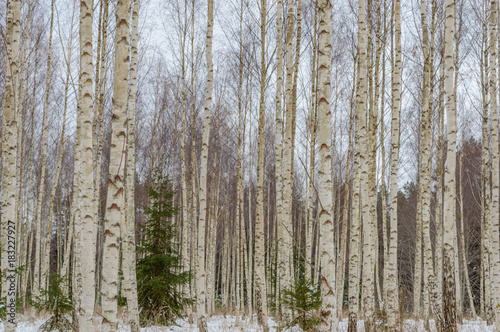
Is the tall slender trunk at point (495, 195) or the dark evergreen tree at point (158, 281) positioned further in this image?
the dark evergreen tree at point (158, 281)

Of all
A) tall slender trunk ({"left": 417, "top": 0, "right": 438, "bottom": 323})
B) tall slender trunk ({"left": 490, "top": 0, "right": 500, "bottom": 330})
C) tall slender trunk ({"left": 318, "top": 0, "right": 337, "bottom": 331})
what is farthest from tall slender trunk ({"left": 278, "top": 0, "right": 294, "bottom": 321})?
tall slender trunk ({"left": 318, "top": 0, "right": 337, "bottom": 331})

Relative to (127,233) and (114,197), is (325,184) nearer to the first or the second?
(114,197)

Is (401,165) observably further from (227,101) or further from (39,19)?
(39,19)

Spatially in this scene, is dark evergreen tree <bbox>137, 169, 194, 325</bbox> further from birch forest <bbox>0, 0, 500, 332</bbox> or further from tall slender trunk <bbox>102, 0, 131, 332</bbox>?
tall slender trunk <bbox>102, 0, 131, 332</bbox>

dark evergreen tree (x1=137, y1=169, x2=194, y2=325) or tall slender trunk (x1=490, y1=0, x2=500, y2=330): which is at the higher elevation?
tall slender trunk (x1=490, y1=0, x2=500, y2=330)

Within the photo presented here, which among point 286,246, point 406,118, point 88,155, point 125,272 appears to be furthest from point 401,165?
point 88,155

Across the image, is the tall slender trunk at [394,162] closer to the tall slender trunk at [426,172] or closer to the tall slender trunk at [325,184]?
the tall slender trunk at [426,172]

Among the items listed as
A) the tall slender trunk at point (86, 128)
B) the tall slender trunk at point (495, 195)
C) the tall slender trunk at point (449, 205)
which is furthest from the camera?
the tall slender trunk at point (495, 195)

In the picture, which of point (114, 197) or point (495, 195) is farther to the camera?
point (495, 195)

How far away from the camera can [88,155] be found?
3.83 metres

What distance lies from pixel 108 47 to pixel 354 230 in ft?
22.7

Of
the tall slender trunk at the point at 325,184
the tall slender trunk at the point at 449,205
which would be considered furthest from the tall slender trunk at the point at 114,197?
the tall slender trunk at the point at 449,205

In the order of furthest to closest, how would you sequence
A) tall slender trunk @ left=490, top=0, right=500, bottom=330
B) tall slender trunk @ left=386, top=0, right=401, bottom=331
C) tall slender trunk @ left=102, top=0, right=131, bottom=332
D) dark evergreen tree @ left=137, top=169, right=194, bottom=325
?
dark evergreen tree @ left=137, top=169, right=194, bottom=325, tall slender trunk @ left=386, top=0, right=401, bottom=331, tall slender trunk @ left=490, top=0, right=500, bottom=330, tall slender trunk @ left=102, top=0, right=131, bottom=332

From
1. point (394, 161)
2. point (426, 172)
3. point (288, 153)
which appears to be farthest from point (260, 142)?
point (426, 172)
